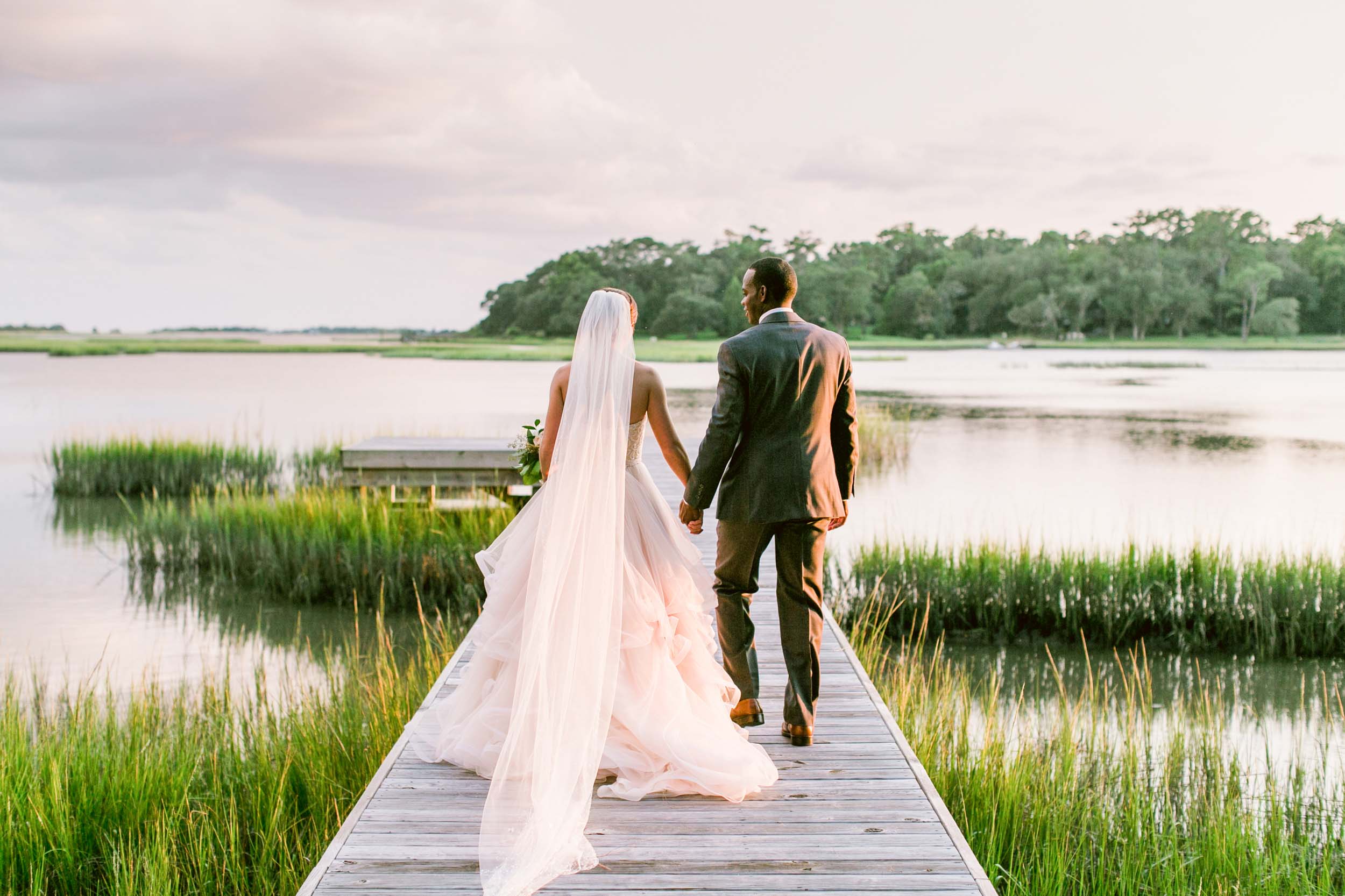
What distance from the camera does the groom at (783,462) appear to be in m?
3.97

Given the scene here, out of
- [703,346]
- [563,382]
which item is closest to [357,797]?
[563,382]

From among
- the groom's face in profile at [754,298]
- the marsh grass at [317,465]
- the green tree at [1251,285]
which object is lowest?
the marsh grass at [317,465]

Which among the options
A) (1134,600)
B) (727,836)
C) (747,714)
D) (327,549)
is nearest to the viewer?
(727,836)

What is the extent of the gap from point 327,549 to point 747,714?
22.0 feet

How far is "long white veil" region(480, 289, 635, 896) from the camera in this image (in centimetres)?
325

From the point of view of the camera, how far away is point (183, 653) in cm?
868

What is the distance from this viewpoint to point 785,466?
13.2 ft

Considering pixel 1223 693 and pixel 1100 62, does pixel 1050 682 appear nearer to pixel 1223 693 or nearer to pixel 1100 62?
pixel 1223 693

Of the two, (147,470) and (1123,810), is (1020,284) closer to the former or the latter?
(147,470)

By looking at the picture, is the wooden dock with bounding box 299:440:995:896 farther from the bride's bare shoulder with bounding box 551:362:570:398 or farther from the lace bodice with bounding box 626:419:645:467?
the bride's bare shoulder with bounding box 551:362:570:398

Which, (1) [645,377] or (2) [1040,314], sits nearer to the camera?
(1) [645,377]

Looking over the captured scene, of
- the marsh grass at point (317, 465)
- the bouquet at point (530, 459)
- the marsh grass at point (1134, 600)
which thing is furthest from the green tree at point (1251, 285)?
the bouquet at point (530, 459)

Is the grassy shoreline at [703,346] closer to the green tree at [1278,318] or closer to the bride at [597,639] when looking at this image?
the green tree at [1278,318]

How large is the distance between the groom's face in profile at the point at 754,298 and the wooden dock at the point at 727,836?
1.80m
